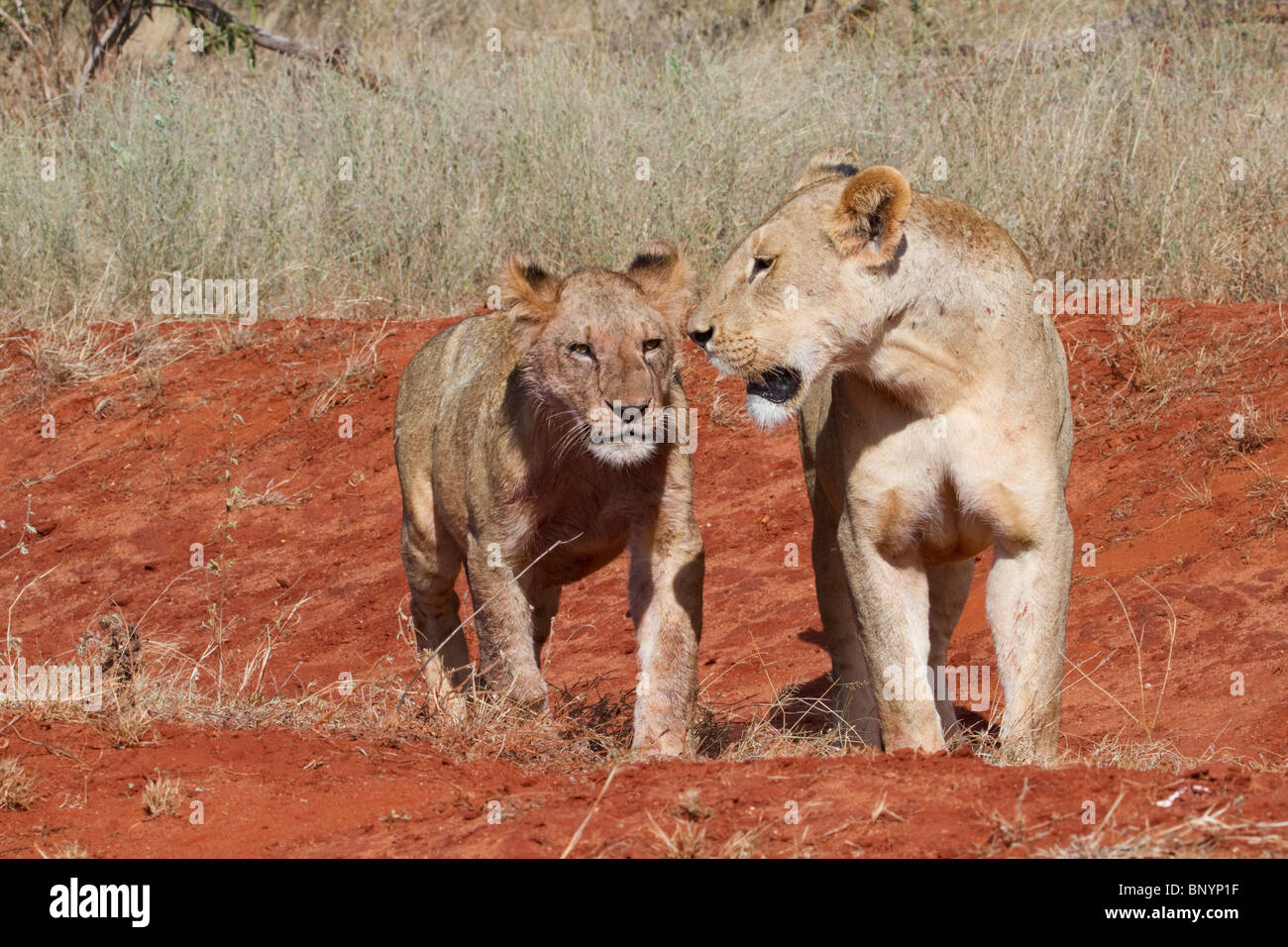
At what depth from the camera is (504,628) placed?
532 centimetres

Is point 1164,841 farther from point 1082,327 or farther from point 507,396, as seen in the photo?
point 1082,327

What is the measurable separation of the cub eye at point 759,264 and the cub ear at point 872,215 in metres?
0.21

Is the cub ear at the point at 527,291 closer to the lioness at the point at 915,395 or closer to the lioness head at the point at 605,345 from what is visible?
the lioness head at the point at 605,345

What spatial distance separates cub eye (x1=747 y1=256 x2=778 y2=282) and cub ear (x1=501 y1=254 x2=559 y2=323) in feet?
2.87

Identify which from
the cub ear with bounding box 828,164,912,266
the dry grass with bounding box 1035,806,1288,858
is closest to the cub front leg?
the cub ear with bounding box 828,164,912,266

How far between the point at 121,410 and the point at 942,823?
8.86 meters

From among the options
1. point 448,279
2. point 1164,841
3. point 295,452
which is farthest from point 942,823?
point 448,279

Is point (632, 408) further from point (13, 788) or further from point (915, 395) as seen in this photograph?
point (13, 788)

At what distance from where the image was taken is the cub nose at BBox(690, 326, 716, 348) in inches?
184

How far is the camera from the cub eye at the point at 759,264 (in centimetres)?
467

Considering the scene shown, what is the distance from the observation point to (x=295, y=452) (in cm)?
1040

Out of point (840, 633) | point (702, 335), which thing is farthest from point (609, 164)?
point (702, 335)

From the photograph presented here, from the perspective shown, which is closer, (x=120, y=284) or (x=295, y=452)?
(x=295, y=452)

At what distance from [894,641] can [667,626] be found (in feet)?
2.69
